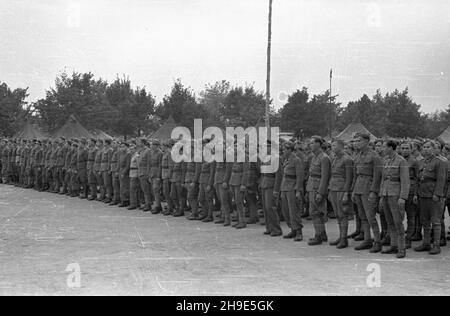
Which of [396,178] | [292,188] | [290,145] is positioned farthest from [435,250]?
[290,145]

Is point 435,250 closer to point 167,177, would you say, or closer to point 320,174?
point 320,174

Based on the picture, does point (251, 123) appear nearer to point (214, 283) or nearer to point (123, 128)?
point (123, 128)

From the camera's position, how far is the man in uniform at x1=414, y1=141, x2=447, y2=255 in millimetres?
10039

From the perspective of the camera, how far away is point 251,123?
4250 cm

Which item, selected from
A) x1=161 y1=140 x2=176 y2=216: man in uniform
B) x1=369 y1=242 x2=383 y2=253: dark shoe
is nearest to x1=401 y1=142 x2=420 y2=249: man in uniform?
x1=369 y1=242 x2=383 y2=253: dark shoe

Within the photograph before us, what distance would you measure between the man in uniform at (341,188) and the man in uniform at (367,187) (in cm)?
17

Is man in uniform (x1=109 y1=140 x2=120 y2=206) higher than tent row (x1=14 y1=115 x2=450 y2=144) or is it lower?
lower

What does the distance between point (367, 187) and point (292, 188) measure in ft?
5.51

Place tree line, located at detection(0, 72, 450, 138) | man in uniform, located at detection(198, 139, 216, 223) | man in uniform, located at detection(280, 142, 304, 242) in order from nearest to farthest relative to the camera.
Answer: man in uniform, located at detection(280, 142, 304, 242) < man in uniform, located at detection(198, 139, 216, 223) < tree line, located at detection(0, 72, 450, 138)

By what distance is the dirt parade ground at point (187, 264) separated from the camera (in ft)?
23.4

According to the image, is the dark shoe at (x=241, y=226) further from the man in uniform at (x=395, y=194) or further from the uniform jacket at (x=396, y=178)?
the uniform jacket at (x=396, y=178)

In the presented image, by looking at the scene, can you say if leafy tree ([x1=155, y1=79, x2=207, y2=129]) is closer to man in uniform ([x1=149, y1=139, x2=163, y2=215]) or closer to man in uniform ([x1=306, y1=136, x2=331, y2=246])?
man in uniform ([x1=149, y1=139, x2=163, y2=215])

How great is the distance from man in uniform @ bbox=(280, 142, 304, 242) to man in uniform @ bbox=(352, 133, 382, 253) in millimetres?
1164

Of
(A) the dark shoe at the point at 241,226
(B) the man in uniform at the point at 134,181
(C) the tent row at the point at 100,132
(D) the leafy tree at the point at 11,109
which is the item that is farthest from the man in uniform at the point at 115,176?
(D) the leafy tree at the point at 11,109
